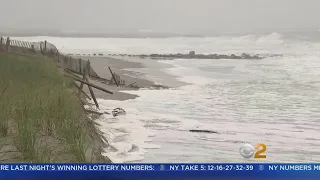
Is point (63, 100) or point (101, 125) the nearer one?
point (63, 100)

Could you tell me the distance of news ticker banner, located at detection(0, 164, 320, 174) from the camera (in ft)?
5.18

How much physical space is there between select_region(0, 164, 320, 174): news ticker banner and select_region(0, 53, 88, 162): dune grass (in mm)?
512

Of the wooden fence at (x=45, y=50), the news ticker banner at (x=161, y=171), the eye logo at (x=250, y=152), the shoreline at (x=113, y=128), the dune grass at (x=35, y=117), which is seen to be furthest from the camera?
the wooden fence at (x=45, y=50)

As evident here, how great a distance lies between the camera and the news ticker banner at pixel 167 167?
62.2 inches

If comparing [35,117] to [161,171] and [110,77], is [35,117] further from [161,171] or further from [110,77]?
[110,77]

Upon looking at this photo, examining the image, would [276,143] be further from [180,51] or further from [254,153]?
[180,51]

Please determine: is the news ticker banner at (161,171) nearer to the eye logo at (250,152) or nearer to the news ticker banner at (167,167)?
the news ticker banner at (167,167)

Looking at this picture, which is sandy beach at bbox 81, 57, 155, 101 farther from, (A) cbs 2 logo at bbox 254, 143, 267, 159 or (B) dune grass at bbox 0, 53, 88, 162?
(A) cbs 2 logo at bbox 254, 143, 267, 159

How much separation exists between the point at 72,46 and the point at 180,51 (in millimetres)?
16355

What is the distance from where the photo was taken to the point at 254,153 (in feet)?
5.88

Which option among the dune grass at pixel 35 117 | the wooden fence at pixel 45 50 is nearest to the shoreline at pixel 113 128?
the dune grass at pixel 35 117

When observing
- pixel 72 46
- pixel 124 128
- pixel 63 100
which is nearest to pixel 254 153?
pixel 63 100

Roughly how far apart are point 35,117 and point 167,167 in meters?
1.60

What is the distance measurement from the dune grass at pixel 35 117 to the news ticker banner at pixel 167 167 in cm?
51
